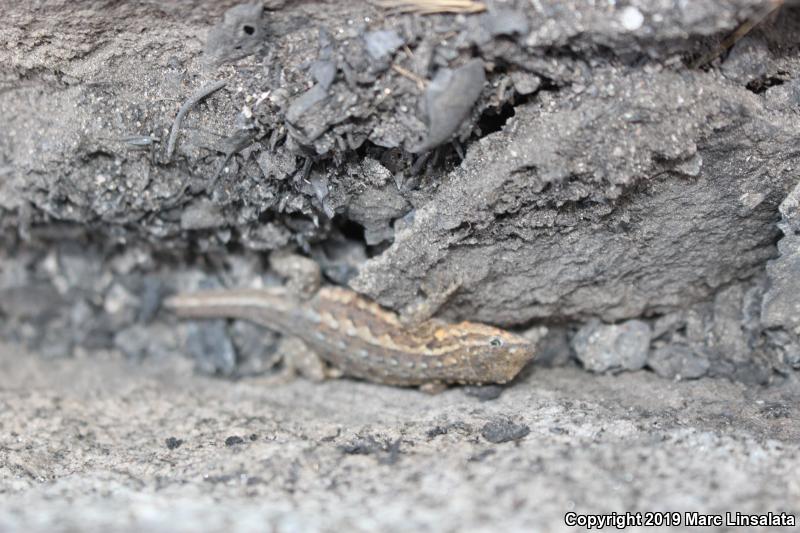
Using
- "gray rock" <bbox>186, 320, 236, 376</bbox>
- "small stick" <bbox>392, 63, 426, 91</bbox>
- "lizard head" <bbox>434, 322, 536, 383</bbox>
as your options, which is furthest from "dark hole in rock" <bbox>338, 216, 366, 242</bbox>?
"small stick" <bbox>392, 63, 426, 91</bbox>

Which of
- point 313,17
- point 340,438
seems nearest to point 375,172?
point 313,17

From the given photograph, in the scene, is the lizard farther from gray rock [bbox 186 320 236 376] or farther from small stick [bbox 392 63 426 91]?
small stick [bbox 392 63 426 91]

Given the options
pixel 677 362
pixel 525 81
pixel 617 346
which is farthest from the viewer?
pixel 617 346

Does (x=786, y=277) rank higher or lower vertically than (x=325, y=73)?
lower

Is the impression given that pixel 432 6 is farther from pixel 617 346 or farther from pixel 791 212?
pixel 617 346

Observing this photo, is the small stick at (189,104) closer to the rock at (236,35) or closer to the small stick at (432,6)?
the rock at (236,35)

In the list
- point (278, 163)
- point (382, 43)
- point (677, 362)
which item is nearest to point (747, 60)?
A: point (382, 43)

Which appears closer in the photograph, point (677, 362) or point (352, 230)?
point (677, 362)

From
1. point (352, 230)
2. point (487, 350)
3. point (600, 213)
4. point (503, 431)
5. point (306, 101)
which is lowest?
point (503, 431)
